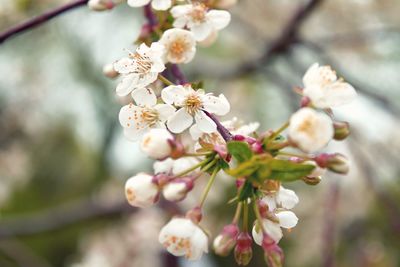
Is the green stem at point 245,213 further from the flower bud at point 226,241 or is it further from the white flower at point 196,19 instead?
the white flower at point 196,19

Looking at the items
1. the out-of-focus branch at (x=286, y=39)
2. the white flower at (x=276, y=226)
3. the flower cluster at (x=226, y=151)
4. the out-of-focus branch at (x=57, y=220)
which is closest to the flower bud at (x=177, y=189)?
the flower cluster at (x=226, y=151)

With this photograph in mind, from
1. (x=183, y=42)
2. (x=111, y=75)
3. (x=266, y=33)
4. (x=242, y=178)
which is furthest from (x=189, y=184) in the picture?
(x=266, y=33)

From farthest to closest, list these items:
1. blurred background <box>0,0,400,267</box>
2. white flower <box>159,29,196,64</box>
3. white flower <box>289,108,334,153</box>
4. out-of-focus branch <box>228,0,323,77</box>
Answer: blurred background <box>0,0,400,267</box>, out-of-focus branch <box>228,0,323,77</box>, white flower <box>159,29,196,64</box>, white flower <box>289,108,334,153</box>

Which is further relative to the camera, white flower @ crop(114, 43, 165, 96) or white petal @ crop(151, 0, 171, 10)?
white petal @ crop(151, 0, 171, 10)

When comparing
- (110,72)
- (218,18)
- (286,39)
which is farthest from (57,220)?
(218,18)

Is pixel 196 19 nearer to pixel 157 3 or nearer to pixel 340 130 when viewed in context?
pixel 157 3

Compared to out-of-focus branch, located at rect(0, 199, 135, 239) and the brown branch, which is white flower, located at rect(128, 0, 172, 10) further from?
out-of-focus branch, located at rect(0, 199, 135, 239)

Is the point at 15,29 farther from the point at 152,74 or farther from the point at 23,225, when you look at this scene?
the point at 23,225

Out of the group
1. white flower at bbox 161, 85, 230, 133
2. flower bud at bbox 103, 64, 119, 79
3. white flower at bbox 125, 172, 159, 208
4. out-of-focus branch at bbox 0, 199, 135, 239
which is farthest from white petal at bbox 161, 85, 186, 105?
out-of-focus branch at bbox 0, 199, 135, 239
